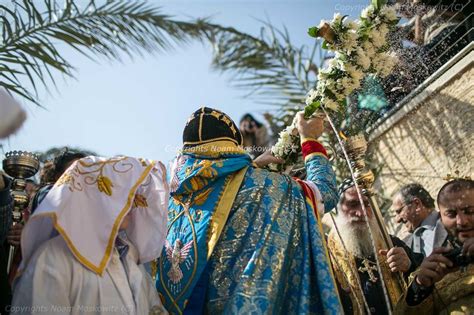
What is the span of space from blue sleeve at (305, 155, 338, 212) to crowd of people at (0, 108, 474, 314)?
0.04ft

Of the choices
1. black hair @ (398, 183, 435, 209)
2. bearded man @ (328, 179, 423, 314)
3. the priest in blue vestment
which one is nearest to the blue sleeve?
the priest in blue vestment

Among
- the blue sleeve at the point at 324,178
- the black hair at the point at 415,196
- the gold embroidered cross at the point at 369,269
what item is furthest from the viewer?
the black hair at the point at 415,196

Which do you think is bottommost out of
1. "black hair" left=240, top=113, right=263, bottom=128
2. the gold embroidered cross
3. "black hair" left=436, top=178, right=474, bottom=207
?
the gold embroidered cross

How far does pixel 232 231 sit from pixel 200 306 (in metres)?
0.45

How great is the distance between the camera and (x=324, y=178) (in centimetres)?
366

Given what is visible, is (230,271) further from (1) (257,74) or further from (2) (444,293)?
(1) (257,74)

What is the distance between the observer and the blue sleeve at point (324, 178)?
3.58 m

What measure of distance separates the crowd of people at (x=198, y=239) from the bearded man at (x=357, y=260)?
0.07 meters

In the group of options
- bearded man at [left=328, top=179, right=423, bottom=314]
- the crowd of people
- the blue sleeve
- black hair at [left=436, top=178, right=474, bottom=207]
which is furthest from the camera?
bearded man at [left=328, top=179, right=423, bottom=314]

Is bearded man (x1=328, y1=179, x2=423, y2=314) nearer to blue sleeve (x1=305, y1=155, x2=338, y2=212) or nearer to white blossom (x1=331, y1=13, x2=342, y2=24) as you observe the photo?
blue sleeve (x1=305, y1=155, x2=338, y2=212)

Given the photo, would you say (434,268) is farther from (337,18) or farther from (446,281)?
(337,18)

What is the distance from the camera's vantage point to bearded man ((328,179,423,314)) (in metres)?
4.15

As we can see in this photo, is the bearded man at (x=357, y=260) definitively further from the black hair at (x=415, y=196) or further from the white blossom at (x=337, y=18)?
the white blossom at (x=337, y=18)

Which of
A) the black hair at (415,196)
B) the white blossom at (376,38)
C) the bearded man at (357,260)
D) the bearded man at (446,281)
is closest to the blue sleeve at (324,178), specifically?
the bearded man at (357,260)
